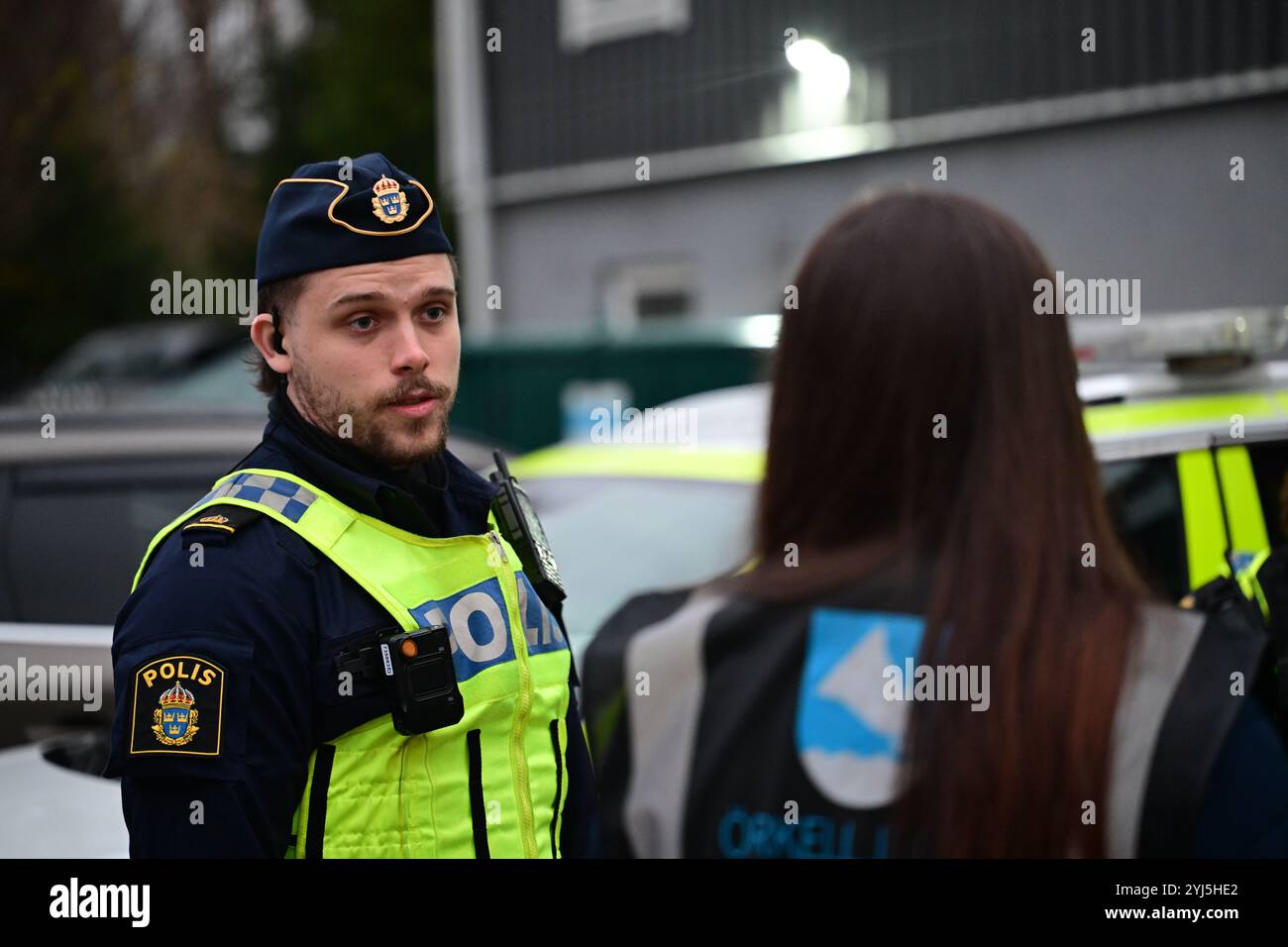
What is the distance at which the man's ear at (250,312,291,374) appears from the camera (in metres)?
1.65

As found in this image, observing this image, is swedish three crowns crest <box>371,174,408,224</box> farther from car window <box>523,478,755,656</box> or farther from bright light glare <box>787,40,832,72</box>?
bright light glare <box>787,40,832,72</box>

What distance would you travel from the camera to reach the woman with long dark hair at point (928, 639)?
3.91 ft

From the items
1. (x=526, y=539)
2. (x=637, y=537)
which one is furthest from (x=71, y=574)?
(x=526, y=539)

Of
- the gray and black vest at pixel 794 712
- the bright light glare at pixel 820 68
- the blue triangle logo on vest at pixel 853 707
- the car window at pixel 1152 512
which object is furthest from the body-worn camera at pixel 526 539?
the bright light glare at pixel 820 68

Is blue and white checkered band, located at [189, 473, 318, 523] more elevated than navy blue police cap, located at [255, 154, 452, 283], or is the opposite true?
navy blue police cap, located at [255, 154, 452, 283]

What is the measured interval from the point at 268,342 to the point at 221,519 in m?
0.25

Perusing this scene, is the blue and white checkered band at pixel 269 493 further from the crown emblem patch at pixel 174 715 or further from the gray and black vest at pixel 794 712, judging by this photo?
the gray and black vest at pixel 794 712

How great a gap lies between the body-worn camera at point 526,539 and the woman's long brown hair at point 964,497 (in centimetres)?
48

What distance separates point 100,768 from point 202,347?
15117mm

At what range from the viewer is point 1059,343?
4.73 feet

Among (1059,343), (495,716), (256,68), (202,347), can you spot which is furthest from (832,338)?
(202,347)

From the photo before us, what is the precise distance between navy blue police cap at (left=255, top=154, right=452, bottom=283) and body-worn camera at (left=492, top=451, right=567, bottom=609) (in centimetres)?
A: 40

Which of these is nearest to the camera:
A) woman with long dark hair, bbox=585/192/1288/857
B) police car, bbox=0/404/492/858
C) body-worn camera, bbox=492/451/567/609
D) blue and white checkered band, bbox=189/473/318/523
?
woman with long dark hair, bbox=585/192/1288/857

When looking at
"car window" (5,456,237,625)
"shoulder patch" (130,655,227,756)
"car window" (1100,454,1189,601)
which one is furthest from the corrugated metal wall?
"shoulder patch" (130,655,227,756)
